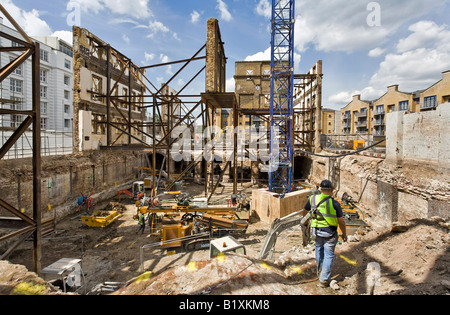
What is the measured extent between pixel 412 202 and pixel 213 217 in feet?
25.5

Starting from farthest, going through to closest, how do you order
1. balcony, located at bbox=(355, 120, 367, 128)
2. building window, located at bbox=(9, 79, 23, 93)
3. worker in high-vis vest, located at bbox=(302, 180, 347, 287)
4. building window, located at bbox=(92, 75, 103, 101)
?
1. balcony, located at bbox=(355, 120, 367, 128)
2. building window, located at bbox=(9, 79, 23, 93)
3. building window, located at bbox=(92, 75, 103, 101)
4. worker in high-vis vest, located at bbox=(302, 180, 347, 287)

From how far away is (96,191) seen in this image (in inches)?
676

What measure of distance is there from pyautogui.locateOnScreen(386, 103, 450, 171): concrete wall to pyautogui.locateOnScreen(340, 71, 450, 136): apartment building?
71.0 ft

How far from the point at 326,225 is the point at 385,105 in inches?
2067

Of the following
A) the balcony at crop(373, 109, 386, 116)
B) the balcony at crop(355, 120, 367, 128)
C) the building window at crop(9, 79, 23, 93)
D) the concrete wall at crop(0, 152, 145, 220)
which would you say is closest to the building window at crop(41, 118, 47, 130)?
the building window at crop(9, 79, 23, 93)

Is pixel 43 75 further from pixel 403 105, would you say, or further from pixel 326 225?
pixel 403 105

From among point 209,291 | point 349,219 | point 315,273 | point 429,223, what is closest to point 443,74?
point 349,219

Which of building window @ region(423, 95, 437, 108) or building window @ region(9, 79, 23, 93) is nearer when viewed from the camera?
building window @ region(9, 79, 23, 93)

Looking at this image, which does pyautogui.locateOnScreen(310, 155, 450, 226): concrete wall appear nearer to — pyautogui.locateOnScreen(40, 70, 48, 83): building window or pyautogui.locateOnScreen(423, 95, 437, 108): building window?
pyautogui.locateOnScreen(423, 95, 437, 108): building window

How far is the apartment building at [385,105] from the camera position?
3428cm

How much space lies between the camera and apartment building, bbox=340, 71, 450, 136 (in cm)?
3428

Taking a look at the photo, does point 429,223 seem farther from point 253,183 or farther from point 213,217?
point 253,183
